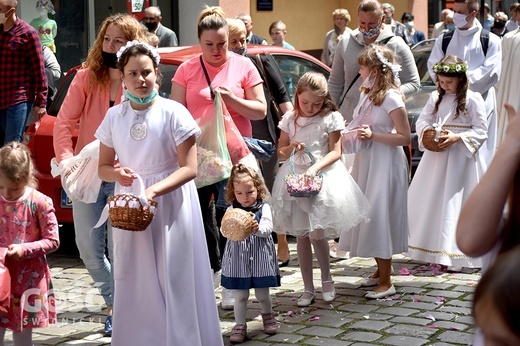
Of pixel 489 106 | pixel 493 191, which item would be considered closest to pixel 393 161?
pixel 489 106

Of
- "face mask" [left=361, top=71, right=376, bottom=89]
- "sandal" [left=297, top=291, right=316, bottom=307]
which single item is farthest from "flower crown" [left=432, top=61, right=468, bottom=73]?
"sandal" [left=297, top=291, right=316, bottom=307]

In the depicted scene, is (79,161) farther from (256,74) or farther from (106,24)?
(256,74)

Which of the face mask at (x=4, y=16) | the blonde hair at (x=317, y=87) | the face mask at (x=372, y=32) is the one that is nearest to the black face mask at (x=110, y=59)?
the blonde hair at (x=317, y=87)

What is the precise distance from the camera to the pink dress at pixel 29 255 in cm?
537

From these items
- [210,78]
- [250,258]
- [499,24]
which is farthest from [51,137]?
[499,24]

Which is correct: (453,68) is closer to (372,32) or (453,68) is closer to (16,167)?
(372,32)

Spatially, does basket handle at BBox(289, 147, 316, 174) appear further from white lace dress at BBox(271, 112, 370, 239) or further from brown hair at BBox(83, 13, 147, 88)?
brown hair at BBox(83, 13, 147, 88)

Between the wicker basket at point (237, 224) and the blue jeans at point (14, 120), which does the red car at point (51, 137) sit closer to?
the blue jeans at point (14, 120)

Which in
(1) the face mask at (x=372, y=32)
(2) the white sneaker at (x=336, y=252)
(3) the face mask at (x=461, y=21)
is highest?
(3) the face mask at (x=461, y=21)

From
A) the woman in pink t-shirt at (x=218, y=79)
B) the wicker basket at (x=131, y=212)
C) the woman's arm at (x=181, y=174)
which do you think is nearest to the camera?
the wicker basket at (x=131, y=212)

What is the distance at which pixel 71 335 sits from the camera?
21.0 feet

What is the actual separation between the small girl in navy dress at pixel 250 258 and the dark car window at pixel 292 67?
10.9 feet

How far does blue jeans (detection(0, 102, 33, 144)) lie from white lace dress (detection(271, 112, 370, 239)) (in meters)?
3.31

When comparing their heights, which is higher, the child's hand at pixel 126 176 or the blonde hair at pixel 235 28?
the blonde hair at pixel 235 28
